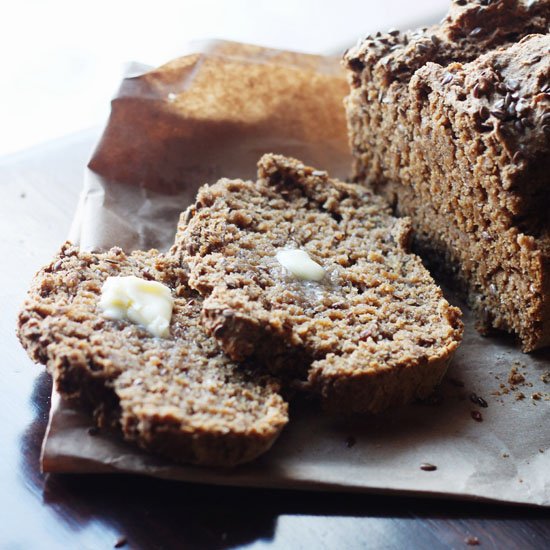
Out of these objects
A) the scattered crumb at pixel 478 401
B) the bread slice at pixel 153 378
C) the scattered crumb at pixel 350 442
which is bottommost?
the scattered crumb at pixel 478 401

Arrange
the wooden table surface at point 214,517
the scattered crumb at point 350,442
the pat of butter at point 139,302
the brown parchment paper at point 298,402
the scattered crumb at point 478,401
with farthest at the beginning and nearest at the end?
1. the scattered crumb at point 478,401
2. the pat of butter at point 139,302
3. the scattered crumb at point 350,442
4. the brown parchment paper at point 298,402
5. the wooden table surface at point 214,517

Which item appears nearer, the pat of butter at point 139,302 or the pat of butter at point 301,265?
the pat of butter at point 139,302

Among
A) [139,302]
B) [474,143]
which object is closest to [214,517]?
[139,302]

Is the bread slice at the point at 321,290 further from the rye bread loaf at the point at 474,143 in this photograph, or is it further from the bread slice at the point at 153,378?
the rye bread loaf at the point at 474,143

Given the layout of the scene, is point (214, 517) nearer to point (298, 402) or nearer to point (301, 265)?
point (298, 402)

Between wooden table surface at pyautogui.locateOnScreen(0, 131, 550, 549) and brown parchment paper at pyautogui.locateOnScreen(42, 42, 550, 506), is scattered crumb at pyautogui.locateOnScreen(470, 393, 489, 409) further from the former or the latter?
wooden table surface at pyautogui.locateOnScreen(0, 131, 550, 549)

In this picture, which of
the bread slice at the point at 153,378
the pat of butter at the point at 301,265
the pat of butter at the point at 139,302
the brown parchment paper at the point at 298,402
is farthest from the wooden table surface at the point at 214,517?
the pat of butter at the point at 301,265

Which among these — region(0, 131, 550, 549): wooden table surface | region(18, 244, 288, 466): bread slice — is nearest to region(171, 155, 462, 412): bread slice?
region(18, 244, 288, 466): bread slice
